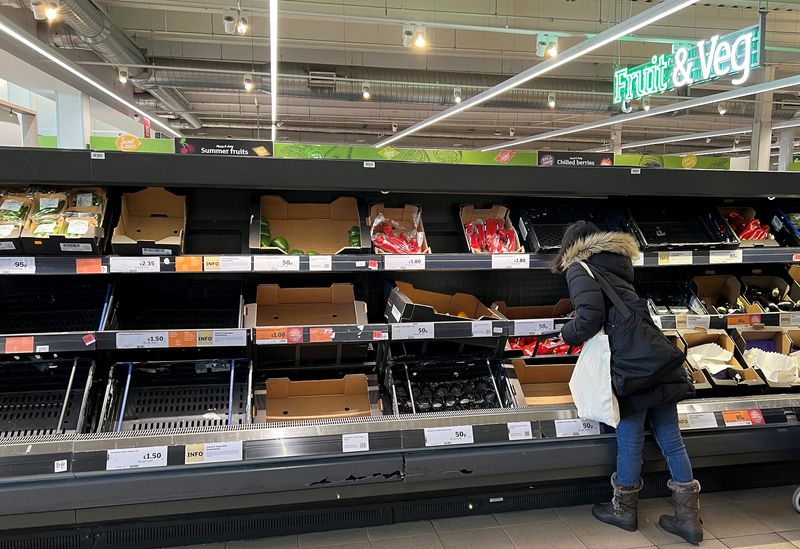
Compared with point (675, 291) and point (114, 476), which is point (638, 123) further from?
point (114, 476)

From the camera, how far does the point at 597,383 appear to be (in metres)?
2.42

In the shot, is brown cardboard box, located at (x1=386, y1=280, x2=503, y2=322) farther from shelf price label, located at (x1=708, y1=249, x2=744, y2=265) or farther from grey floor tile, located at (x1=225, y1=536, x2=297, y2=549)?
shelf price label, located at (x1=708, y1=249, x2=744, y2=265)

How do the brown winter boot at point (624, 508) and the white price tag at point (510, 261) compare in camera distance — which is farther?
the white price tag at point (510, 261)

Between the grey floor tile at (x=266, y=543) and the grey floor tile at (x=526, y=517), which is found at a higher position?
the grey floor tile at (x=266, y=543)

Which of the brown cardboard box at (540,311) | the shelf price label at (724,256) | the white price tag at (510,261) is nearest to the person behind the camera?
the white price tag at (510,261)

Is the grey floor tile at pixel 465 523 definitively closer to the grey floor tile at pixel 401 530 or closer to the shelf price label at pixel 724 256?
the grey floor tile at pixel 401 530

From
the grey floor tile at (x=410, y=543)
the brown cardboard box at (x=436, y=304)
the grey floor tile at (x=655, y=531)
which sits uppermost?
the brown cardboard box at (x=436, y=304)

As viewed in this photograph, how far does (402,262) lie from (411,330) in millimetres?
323

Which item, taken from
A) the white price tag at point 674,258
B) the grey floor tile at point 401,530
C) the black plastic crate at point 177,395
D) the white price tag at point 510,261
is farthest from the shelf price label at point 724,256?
A: the black plastic crate at point 177,395

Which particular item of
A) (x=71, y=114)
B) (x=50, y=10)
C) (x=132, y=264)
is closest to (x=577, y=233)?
(x=132, y=264)

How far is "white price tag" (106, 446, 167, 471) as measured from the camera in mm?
2092

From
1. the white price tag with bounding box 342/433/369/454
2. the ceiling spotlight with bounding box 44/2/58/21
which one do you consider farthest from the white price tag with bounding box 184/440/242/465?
the ceiling spotlight with bounding box 44/2/58/21

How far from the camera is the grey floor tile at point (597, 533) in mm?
2459

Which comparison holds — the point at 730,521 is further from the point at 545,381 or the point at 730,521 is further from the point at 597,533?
the point at 545,381
